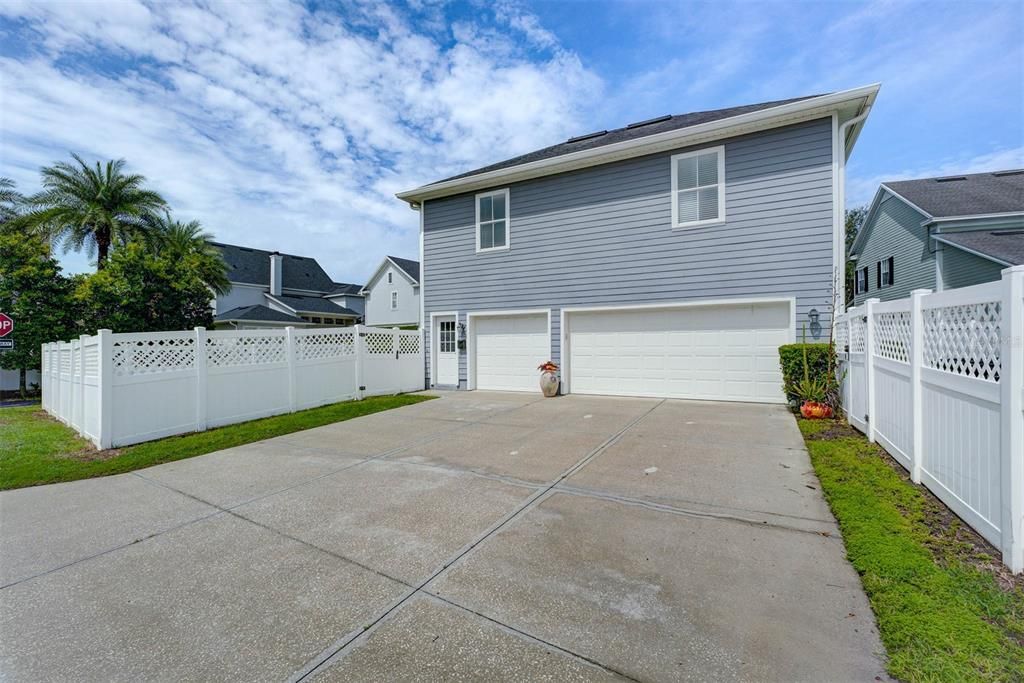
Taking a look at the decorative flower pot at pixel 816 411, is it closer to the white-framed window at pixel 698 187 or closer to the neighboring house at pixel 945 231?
the white-framed window at pixel 698 187

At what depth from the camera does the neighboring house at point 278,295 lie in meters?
23.6

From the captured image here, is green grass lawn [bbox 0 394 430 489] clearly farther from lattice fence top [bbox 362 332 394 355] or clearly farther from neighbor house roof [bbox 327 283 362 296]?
neighbor house roof [bbox 327 283 362 296]

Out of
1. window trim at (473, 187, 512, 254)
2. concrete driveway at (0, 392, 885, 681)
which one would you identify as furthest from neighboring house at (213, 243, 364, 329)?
concrete driveway at (0, 392, 885, 681)

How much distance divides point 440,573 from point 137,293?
51.1 feet

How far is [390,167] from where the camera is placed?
13.2 metres

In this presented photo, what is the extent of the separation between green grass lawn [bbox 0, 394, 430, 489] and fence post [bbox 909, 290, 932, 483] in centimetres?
743

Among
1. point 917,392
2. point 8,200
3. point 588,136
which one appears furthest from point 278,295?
point 917,392

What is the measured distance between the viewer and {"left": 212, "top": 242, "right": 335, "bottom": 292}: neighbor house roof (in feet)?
86.4

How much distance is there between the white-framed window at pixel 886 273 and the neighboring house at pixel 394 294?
2145cm

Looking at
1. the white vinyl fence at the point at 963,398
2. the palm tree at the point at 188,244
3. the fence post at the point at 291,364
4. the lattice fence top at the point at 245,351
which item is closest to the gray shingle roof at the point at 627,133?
the fence post at the point at 291,364

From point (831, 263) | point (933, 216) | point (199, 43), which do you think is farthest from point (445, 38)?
point (933, 216)

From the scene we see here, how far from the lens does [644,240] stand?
9164 millimetres

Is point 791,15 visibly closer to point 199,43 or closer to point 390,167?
point 199,43

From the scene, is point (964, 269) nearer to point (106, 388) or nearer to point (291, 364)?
point (291, 364)
